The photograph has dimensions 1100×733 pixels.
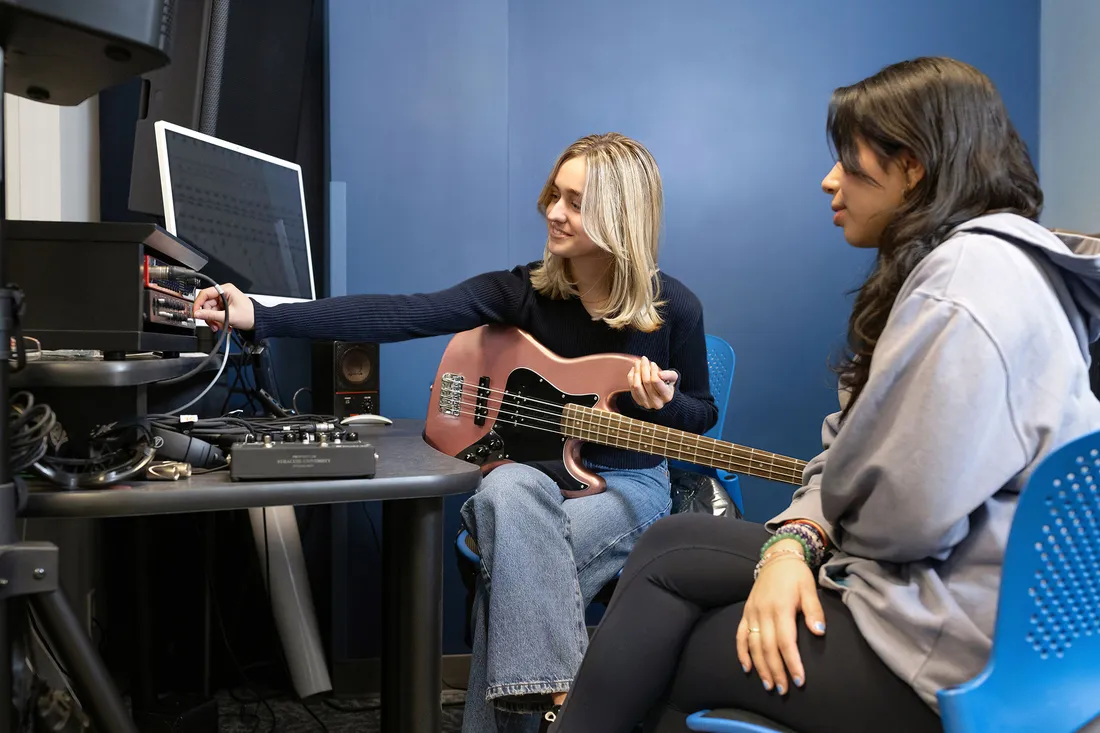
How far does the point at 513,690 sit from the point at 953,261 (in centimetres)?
93

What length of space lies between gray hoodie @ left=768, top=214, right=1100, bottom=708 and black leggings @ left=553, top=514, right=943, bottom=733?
0.06 m

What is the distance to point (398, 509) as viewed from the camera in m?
1.19

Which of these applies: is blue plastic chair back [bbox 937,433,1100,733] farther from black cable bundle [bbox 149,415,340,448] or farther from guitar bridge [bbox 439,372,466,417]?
guitar bridge [bbox 439,372,466,417]

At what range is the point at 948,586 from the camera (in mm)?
868

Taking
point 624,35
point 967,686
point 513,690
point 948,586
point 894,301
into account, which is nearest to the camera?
point 967,686

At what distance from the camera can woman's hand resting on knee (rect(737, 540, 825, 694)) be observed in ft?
3.06

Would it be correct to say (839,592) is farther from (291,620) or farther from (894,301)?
(291,620)

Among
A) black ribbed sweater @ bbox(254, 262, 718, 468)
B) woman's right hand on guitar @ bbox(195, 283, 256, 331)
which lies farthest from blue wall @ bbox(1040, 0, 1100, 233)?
woman's right hand on guitar @ bbox(195, 283, 256, 331)

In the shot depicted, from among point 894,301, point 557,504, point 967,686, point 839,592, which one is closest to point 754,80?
point 557,504

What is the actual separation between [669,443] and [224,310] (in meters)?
0.87

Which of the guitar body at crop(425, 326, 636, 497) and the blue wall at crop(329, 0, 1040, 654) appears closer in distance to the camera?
the guitar body at crop(425, 326, 636, 497)

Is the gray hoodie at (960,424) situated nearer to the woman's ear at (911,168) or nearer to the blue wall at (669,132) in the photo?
the woman's ear at (911,168)

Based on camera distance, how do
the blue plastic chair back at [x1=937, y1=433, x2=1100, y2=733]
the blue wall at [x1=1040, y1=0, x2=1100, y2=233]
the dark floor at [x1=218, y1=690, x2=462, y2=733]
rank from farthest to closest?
the blue wall at [x1=1040, y1=0, x2=1100, y2=233]
the dark floor at [x1=218, y1=690, x2=462, y2=733]
the blue plastic chair back at [x1=937, y1=433, x2=1100, y2=733]

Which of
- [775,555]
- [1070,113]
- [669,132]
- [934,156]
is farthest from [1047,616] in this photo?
[1070,113]
